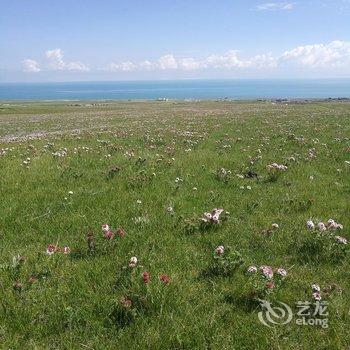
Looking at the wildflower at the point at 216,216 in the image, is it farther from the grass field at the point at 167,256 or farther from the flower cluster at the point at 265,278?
the flower cluster at the point at 265,278

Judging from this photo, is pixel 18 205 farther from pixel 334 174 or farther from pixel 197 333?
pixel 334 174

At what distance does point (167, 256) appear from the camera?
7215 mm

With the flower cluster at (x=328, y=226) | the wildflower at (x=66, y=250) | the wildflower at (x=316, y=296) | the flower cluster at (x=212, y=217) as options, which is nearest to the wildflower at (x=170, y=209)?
the flower cluster at (x=212, y=217)

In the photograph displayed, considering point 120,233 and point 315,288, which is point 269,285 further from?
point 120,233

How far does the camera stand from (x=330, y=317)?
5.42 m

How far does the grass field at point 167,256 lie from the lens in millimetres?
5176

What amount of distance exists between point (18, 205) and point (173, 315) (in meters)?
5.95

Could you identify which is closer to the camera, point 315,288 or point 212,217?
point 315,288

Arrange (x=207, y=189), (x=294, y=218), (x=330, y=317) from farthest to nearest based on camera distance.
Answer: (x=207, y=189)
(x=294, y=218)
(x=330, y=317)

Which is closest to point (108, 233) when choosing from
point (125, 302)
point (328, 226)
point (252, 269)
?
point (125, 302)

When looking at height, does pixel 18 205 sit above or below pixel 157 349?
above

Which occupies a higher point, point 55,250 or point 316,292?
point 55,250

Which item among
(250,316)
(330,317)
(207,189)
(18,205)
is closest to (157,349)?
(250,316)

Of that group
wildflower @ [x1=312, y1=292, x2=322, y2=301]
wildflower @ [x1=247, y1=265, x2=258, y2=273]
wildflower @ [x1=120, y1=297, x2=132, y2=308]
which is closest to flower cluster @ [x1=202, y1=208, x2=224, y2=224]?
wildflower @ [x1=247, y1=265, x2=258, y2=273]
